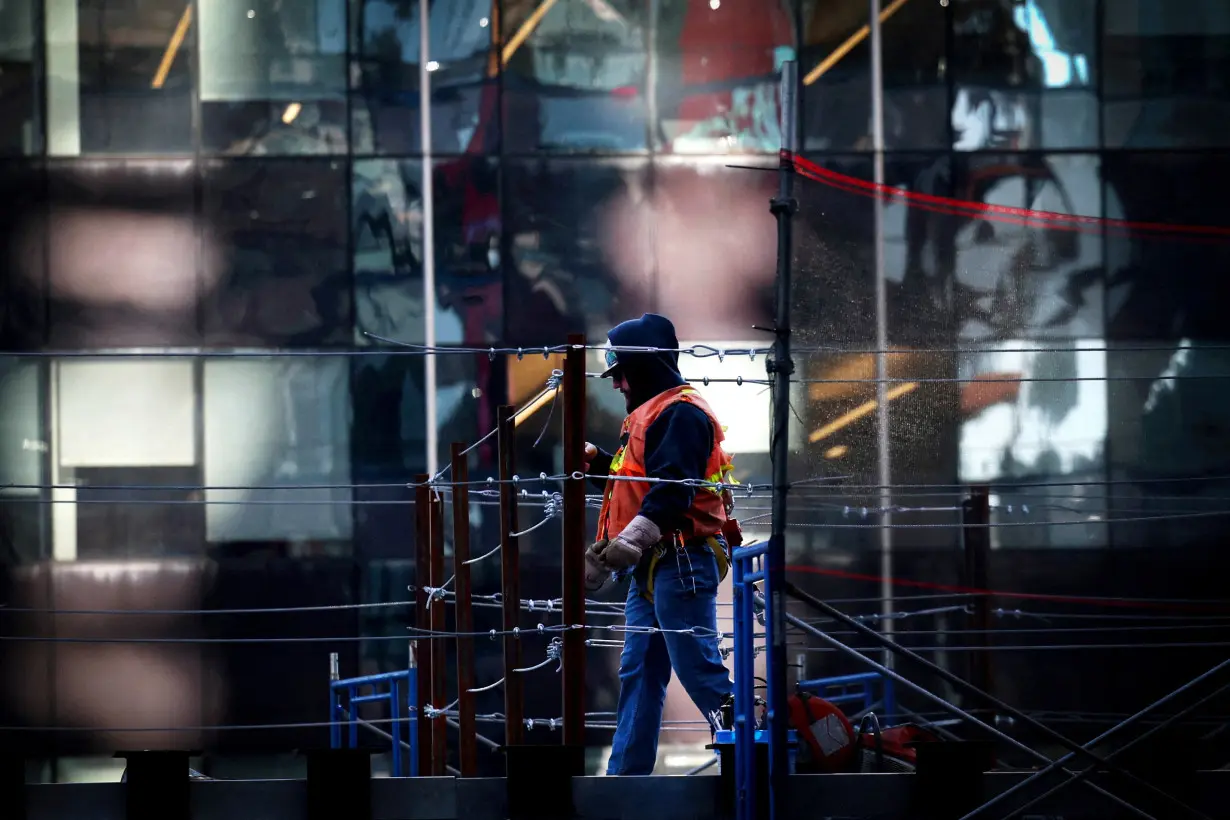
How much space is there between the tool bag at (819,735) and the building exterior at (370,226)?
364 cm

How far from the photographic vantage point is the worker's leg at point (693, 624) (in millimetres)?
4688

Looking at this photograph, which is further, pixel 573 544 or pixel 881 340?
pixel 881 340

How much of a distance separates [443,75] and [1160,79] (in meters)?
3.77

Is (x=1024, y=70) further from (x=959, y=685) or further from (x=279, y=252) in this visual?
(x=959, y=685)

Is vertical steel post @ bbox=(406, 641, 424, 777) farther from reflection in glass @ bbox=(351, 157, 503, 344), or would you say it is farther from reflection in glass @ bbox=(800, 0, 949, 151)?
reflection in glass @ bbox=(800, 0, 949, 151)

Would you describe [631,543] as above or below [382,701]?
above

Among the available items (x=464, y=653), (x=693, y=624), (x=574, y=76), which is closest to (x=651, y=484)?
(x=693, y=624)

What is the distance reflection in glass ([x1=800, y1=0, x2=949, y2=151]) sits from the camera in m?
8.88

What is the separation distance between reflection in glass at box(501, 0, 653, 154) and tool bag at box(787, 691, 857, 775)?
456cm

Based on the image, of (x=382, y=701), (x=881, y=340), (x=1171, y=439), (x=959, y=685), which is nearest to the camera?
(x=959, y=685)

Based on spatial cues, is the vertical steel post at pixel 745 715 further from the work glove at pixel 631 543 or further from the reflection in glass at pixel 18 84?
the reflection in glass at pixel 18 84

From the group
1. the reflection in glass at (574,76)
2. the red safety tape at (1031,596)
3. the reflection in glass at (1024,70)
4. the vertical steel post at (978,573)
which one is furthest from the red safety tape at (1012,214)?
the red safety tape at (1031,596)

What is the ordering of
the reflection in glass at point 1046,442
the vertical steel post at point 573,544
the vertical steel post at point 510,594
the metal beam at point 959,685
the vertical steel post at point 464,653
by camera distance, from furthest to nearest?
the reflection in glass at point 1046,442 → the vertical steel post at point 464,653 → the vertical steel post at point 510,594 → the vertical steel post at point 573,544 → the metal beam at point 959,685

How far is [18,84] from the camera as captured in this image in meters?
8.74
